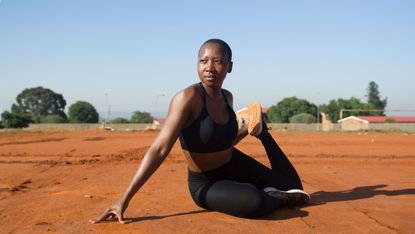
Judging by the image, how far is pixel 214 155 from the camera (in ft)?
10.3

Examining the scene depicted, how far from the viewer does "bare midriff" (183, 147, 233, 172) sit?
3135 millimetres

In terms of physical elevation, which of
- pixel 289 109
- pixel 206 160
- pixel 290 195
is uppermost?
pixel 289 109

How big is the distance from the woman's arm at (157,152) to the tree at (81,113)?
59.9 meters

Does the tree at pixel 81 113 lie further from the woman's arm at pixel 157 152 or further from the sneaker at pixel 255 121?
the woman's arm at pixel 157 152

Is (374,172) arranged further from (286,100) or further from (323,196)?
(286,100)

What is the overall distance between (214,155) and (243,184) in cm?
32

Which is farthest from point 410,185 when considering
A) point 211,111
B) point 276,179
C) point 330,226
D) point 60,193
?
point 60,193

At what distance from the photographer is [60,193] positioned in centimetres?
430

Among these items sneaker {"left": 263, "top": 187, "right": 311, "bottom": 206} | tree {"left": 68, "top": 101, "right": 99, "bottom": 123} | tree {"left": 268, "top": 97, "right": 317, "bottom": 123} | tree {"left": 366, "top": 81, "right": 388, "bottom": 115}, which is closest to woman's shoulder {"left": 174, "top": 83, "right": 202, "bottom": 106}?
sneaker {"left": 263, "top": 187, "right": 311, "bottom": 206}

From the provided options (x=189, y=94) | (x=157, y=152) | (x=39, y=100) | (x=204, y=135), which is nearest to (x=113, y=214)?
(x=157, y=152)

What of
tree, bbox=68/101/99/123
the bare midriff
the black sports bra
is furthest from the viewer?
tree, bbox=68/101/99/123

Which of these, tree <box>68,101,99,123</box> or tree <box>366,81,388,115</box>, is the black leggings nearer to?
tree <box>68,101,99,123</box>

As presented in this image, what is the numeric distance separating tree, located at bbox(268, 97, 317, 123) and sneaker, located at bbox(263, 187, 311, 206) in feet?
196

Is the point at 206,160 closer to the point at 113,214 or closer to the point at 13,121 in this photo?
the point at 113,214
